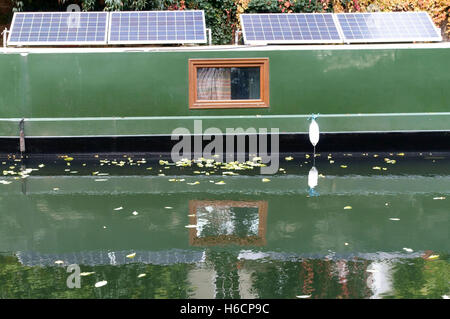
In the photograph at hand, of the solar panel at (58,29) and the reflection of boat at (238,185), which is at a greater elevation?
the solar panel at (58,29)

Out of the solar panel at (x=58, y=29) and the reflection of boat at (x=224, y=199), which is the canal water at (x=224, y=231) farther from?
the solar panel at (x=58, y=29)

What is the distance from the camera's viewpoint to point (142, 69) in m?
9.95

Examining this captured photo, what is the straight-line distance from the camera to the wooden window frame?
9.87m

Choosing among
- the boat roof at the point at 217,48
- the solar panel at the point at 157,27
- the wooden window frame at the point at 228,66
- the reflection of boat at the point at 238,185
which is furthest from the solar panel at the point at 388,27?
the reflection of boat at the point at 238,185

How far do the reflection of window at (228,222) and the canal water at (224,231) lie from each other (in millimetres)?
11

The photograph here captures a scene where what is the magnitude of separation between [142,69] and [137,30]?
0.66 m

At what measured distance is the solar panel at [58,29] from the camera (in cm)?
985

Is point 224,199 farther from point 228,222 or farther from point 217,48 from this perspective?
point 217,48

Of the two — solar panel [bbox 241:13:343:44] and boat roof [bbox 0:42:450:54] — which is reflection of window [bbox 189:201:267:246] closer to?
boat roof [bbox 0:42:450:54]

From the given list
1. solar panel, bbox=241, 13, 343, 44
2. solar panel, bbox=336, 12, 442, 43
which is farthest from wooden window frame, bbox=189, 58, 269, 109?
solar panel, bbox=336, 12, 442, 43

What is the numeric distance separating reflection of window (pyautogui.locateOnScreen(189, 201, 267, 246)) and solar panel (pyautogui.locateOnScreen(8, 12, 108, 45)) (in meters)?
4.45

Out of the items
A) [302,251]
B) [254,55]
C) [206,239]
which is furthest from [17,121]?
[302,251]

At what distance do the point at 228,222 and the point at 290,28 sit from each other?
5222 millimetres

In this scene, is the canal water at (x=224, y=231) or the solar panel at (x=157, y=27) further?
the solar panel at (x=157, y=27)
